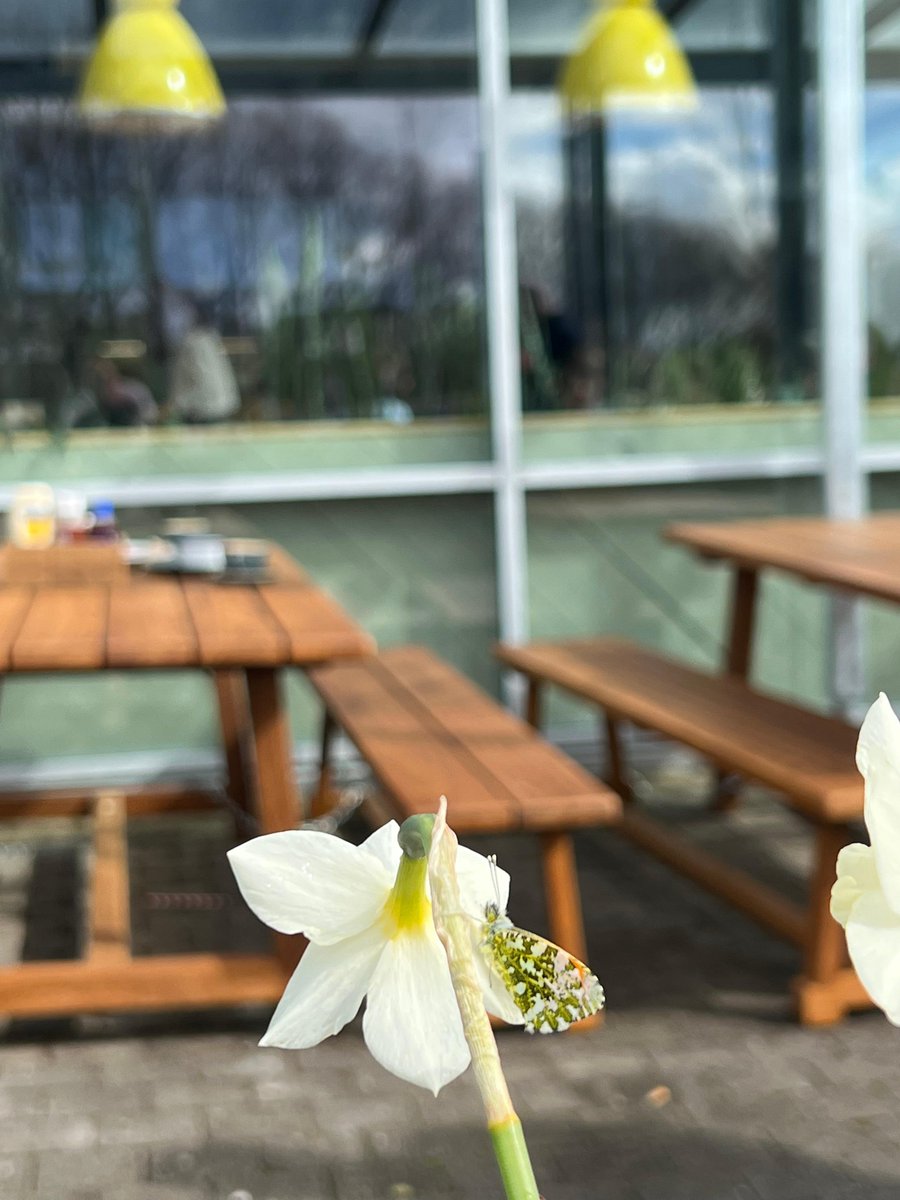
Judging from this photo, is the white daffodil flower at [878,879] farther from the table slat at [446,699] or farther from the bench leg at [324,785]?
the bench leg at [324,785]

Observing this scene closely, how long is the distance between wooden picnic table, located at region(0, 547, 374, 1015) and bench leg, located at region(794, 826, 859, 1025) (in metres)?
0.99

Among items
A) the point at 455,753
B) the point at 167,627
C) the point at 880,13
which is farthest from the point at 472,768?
the point at 880,13

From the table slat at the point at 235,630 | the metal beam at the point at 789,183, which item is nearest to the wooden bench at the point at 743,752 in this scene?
the table slat at the point at 235,630

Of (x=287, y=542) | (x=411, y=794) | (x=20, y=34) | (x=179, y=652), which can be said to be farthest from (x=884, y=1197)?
(x=20, y=34)

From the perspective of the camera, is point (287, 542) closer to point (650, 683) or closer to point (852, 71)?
point (650, 683)

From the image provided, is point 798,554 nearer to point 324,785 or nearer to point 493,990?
point 324,785

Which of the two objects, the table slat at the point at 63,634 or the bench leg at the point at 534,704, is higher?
the table slat at the point at 63,634

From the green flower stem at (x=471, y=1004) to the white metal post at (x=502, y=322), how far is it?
4.94 m

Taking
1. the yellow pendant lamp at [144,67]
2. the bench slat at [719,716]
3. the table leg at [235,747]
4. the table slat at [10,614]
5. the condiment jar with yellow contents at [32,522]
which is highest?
the yellow pendant lamp at [144,67]

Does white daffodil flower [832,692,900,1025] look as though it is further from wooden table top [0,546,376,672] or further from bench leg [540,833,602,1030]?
bench leg [540,833,602,1030]

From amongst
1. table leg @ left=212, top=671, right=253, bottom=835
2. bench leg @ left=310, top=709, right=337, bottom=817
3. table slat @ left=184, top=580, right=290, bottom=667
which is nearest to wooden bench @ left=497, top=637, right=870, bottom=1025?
bench leg @ left=310, top=709, right=337, bottom=817

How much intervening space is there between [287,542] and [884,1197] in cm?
323

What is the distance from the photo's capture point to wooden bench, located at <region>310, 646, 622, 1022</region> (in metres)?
3.05

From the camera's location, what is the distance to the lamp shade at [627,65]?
5.14 m
